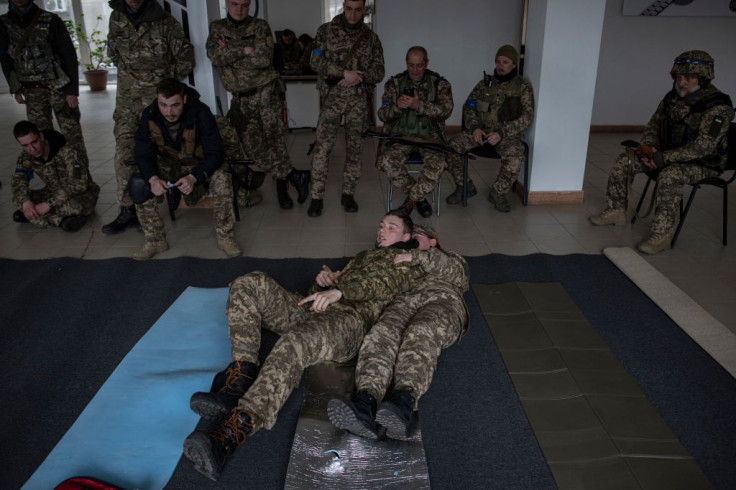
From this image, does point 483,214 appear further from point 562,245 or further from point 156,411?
point 156,411

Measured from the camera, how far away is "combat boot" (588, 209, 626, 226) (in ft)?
15.1

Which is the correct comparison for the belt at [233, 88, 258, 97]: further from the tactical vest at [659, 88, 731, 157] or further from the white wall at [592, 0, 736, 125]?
the white wall at [592, 0, 736, 125]

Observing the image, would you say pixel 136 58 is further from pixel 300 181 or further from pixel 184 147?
pixel 300 181

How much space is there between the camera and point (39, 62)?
4789mm

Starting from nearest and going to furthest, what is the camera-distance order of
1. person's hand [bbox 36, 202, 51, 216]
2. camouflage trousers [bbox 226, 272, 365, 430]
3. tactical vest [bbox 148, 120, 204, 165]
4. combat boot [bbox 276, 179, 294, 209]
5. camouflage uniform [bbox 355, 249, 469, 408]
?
camouflage trousers [bbox 226, 272, 365, 430] → camouflage uniform [bbox 355, 249, 469, 408] → tactical vest [bbox 148, 120, 204, 165] → person's hand [bbox 36, 202, 51, 216] → combat boot [bbox 276, 179, 294, 209]

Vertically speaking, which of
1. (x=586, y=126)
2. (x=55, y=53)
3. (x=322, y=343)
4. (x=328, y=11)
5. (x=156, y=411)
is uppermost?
(x=328, y=11)

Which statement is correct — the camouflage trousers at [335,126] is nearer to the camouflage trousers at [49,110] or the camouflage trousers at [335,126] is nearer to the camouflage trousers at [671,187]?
the camouflage trousers at [49,110]

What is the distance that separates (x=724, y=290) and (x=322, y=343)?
262 cm

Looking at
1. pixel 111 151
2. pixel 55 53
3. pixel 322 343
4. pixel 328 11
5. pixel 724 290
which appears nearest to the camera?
pixel 322 343

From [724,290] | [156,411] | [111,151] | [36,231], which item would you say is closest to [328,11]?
[111,151]

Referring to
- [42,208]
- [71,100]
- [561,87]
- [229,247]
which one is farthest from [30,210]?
[561,87]

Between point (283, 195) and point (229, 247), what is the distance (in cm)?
116

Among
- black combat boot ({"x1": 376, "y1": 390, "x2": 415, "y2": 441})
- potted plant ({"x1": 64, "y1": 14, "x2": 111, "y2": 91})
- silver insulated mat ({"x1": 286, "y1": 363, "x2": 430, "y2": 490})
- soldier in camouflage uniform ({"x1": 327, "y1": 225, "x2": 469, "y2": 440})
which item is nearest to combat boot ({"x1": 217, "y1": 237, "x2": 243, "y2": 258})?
soldier in camouflage uniform ({"x1": 327, "y1": 225, "x2": 469, "y2": 440})

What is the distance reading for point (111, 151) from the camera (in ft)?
23.6
